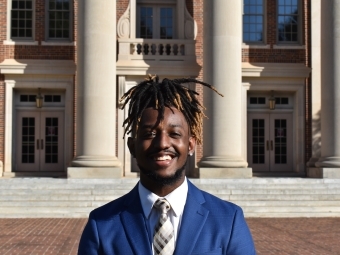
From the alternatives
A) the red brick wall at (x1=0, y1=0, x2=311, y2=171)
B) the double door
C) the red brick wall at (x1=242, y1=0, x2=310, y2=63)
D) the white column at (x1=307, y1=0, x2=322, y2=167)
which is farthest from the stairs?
A: the red brick wall at (x1=242, y1=0, x2=310, y2=63)

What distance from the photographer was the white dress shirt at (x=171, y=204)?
2.67m

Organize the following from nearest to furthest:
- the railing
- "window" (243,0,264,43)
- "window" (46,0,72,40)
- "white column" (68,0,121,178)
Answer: "white column" (68,0,121,178) < the railing < "window" (46,0,72,40) < "window" (243,0,264,43)

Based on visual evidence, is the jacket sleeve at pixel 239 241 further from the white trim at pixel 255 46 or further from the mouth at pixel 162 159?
the white trim at pixel 255 46

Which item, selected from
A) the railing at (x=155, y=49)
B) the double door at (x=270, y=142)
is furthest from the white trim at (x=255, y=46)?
the double door at (x=270, y=142)

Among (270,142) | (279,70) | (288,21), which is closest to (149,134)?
(279,70)

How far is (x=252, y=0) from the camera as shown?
84.9 feet

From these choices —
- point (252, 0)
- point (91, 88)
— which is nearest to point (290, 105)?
point (252, 0)

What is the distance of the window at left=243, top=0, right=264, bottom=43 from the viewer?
25.7 meters

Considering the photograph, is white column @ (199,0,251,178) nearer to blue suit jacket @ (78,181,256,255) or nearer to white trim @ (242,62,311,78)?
white trim @ (242,62,311,78)

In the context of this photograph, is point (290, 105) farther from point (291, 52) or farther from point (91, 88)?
point (91, 88)

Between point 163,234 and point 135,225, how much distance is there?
0.13m

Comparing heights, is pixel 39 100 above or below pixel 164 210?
above

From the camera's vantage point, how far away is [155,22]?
2539 cm

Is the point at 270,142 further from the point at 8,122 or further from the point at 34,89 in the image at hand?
the point at 8,122
